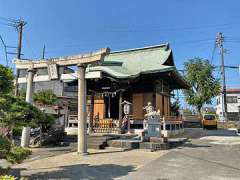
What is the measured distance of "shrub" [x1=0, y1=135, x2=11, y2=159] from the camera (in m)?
5.69

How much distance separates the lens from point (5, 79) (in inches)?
254

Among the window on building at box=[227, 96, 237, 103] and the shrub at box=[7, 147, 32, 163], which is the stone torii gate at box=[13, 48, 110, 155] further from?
the window on building at box=[227, 96, 237, 103]

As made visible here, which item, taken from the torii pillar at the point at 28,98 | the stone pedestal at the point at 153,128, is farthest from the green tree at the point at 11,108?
the stone pedestal at the point at 153,128

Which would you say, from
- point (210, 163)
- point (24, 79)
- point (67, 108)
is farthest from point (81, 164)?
point (67, 108)

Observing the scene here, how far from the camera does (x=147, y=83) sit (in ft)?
66.6

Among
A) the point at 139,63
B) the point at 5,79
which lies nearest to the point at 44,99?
the point at 139,63

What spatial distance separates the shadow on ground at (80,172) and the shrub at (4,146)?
129cm

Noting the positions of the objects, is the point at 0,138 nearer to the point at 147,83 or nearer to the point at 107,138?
the point at 107,138

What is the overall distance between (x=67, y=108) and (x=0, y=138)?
17.7m

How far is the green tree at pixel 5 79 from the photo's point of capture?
21.0 feet

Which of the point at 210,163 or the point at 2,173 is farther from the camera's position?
the point at 210,163

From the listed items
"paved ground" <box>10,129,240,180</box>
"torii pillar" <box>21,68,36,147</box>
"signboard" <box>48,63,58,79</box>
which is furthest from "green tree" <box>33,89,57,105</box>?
→ "paved ground" <box>10,129,240,180</box>

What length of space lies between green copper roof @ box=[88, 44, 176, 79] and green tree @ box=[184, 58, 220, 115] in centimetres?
1541

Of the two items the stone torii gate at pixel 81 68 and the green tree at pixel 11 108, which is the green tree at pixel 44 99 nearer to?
the stone torii gate at pixel 81 68
